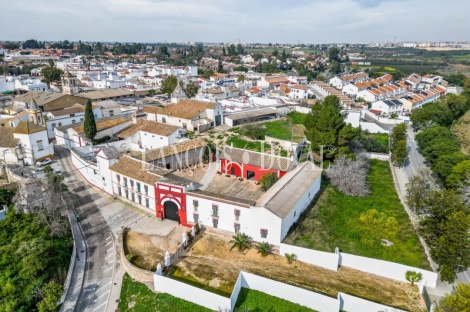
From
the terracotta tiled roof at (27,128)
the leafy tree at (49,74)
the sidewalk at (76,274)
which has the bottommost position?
the sidewalk at (76,274)

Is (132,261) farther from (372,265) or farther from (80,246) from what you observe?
(372,265)

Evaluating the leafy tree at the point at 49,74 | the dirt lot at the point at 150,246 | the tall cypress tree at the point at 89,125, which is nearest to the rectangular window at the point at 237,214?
the dirt lot at the point at 150,246

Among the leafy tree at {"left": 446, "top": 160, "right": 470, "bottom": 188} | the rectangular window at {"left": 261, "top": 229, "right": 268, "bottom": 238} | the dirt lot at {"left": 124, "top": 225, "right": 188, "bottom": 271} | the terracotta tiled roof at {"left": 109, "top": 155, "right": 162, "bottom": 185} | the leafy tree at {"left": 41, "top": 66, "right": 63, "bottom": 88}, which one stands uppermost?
the leafy tree at {"left": 41, "top": 66, "right": 63, "bottom": 88}

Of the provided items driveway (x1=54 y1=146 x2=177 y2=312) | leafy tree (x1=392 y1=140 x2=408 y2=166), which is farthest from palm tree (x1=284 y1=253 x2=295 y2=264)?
leafy tree (x1=392 y1=140 x2=408 y2=166)

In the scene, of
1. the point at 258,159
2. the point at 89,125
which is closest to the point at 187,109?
the point at 89,125

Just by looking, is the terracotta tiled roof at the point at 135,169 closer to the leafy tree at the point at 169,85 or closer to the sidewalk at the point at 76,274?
the sidewalk at the point at 76,274

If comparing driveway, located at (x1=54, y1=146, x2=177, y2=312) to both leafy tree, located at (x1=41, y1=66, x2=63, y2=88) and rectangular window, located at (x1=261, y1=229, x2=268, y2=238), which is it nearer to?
rectangular window, located at (x1=261, y1=229, x2=268, y2=238)
